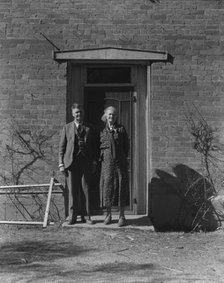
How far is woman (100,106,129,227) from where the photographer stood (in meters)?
7.70

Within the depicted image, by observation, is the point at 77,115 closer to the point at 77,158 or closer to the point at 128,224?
the point at 77,158

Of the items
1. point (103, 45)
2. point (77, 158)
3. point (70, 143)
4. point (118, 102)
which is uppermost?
point (103, 45)

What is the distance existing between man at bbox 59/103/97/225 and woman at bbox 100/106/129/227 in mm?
255

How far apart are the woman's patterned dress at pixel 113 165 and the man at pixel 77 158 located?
0.25 meters

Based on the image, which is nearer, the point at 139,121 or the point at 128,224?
the point at 128,224

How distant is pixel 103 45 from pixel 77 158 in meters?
2.09

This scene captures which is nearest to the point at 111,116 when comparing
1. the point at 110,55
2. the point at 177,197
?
the point at 110,55

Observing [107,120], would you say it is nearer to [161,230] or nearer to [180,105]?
[180,105]

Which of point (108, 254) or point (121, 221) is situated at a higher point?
point (121, 221)

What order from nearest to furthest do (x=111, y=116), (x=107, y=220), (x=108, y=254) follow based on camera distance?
1. (x=108, y=254)
2. (x=111, y=116)
3. (x=107, y=220)

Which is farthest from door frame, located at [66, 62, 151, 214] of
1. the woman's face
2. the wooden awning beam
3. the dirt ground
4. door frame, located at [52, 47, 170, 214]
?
the woman's face

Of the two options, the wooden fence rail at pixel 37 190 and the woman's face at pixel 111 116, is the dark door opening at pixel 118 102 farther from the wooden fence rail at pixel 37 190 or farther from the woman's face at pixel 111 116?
the woman's face at pixel 111 116

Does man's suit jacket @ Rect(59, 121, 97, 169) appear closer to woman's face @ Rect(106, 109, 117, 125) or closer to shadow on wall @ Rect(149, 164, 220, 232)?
woman's face @ Rect(106, 109, 117, 125)

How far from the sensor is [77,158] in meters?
7.82
